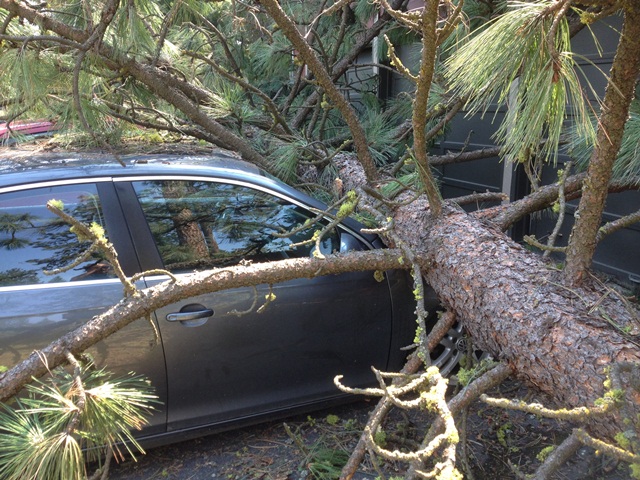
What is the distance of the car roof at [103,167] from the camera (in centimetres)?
262

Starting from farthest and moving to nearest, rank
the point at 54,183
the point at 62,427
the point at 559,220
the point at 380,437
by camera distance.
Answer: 1. the point at 54,183
2. the point at 380,437
3. the point at 559,220
4. the point at 62,427

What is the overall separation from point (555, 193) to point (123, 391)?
2230 millimetres

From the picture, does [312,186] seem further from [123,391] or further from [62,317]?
[123,391]

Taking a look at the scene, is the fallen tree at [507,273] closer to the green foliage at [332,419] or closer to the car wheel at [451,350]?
the car wheel at [451,350]

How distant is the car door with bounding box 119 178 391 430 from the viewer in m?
2.66

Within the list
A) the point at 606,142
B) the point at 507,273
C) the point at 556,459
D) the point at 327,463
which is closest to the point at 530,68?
the point at 606,142

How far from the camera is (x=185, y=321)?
262 cm

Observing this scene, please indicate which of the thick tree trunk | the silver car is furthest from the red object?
the thick tree trunk

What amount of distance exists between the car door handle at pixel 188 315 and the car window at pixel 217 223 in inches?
8.6

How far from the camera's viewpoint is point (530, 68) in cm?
174

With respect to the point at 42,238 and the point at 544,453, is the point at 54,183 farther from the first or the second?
Answer: the point at 544,453

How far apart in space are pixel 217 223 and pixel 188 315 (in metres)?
0.51

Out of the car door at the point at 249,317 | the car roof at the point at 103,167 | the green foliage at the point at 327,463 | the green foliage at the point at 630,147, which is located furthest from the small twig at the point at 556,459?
the car roof at the point at 103,167

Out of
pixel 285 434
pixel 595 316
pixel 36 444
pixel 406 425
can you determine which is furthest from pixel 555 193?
pixel 36 444
